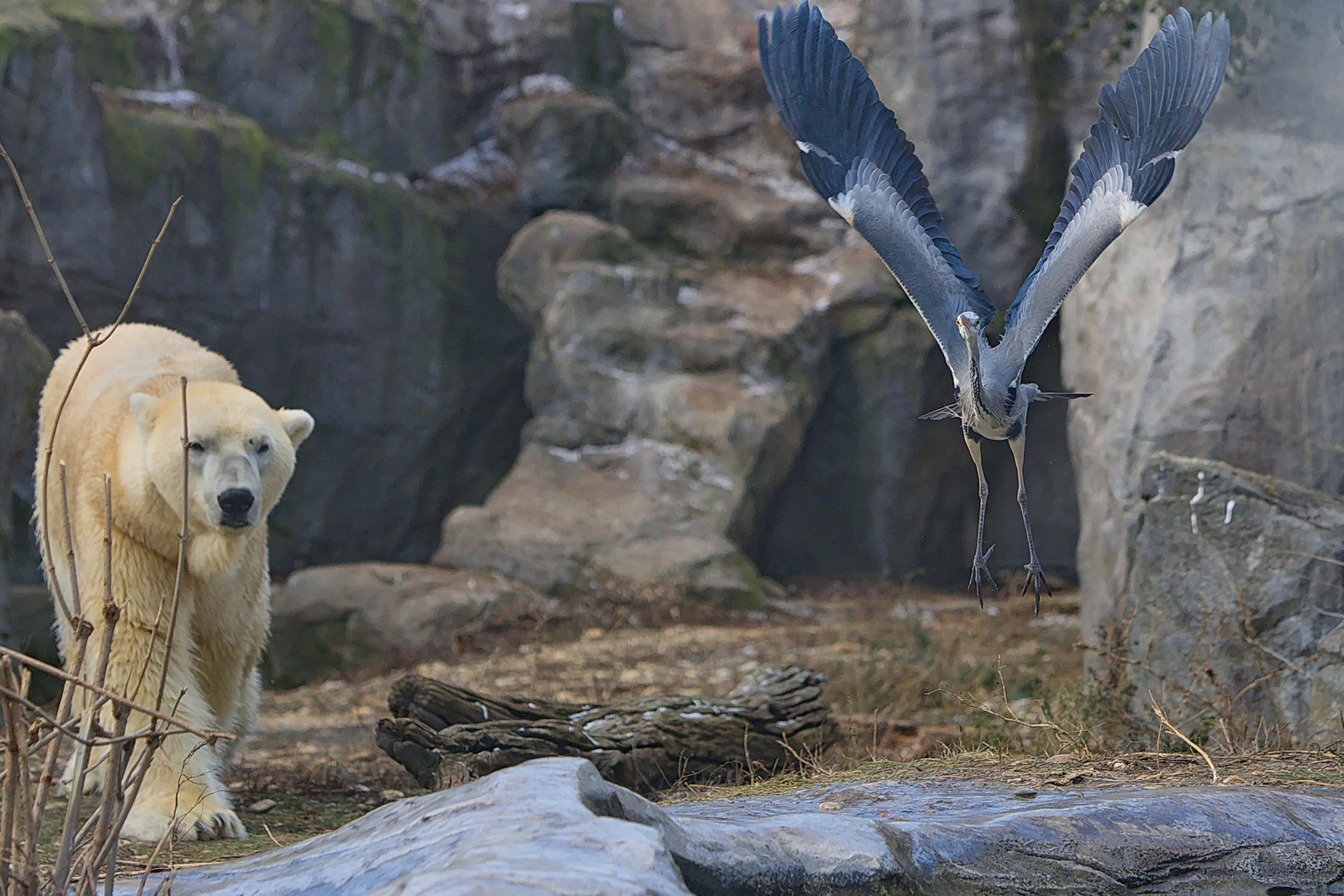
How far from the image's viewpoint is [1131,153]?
3.68 meters

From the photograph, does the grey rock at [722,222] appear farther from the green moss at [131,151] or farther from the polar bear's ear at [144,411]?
the polar bear's ear at [144,411]

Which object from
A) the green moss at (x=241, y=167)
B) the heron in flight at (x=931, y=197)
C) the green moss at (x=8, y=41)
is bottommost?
the heron in flight at (x=931, y=197)

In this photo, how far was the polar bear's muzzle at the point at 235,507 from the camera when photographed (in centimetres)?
385

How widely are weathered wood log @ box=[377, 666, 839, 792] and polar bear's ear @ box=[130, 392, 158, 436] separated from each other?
1155 millimetres

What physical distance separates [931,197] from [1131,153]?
0.60 meters

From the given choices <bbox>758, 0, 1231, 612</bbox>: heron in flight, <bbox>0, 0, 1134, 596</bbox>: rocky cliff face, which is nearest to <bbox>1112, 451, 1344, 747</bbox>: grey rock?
<bbox>758, 0, 1231, 612</bbox>: heron in flight

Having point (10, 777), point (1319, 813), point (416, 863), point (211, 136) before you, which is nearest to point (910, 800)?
point (1319, 813)

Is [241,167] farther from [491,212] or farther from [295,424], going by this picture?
[295,424]

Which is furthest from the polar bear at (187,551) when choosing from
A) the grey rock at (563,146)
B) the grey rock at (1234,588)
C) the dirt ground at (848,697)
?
the grey rock at (563,146)

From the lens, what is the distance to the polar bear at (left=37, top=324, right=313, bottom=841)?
3814 mm

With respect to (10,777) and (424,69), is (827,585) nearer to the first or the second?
(424,69)

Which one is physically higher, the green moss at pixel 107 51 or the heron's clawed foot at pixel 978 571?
the green moss at pixel 107 51

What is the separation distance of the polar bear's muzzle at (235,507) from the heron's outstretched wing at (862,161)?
1.99m

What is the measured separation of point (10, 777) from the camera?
1.83m
